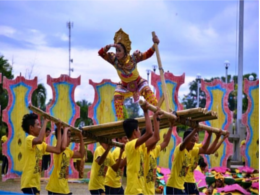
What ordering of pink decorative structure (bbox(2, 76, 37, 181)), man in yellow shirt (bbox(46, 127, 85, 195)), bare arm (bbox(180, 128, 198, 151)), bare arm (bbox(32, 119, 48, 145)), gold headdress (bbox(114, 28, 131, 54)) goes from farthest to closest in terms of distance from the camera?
pink decorative structure (bbox(2, 76, 37, 181))
gold headdress (bbox(114, 28, 131, 54))
bare arm (bbox(180, 128, 198, 151))
man in yellow shirt (bbox(46, 127, 85, 195))
bare arm (bbox(32, 119, 48, 145))

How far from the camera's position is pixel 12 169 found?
11.4 m

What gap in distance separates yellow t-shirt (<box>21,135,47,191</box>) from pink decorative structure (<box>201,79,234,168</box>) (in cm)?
687

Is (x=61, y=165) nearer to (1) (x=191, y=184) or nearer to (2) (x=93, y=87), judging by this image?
(1) (x=191, y=184)

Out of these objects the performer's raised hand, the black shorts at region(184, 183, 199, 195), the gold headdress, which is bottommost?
the black shorts at region(184, 183, 199, 195)

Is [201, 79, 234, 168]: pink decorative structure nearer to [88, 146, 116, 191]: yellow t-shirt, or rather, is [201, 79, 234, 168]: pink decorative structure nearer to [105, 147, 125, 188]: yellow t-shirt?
[105, 147, 125, 188]: yellow t-shirt

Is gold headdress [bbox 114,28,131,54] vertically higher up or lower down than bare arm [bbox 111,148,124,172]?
higher up

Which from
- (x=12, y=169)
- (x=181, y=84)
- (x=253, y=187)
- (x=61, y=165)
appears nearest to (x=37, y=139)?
(x=61, y=165)

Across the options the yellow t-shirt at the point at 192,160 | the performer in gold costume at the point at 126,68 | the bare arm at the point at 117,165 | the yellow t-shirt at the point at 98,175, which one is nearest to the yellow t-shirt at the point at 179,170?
the yellow t-shirt at the point at 192,160

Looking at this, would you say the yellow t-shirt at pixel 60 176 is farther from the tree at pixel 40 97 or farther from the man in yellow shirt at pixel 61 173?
the tree at pixel 40 97

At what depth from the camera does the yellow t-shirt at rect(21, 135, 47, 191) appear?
5.74 m

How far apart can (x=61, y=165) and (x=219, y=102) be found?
6965mm

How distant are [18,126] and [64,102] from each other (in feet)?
4.26

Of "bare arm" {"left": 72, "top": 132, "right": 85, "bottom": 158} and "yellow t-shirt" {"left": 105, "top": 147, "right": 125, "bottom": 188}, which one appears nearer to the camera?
"bare arm" {"left": 72, "top": 132, "right": 85, "bottom": 158}

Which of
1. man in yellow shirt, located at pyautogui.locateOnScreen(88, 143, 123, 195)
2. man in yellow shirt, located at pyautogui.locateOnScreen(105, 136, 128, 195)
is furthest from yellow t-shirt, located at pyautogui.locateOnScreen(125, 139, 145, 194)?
man in yellow shirt, located at pyautogui.locateOnScreen(105, 136, 128, 195)
